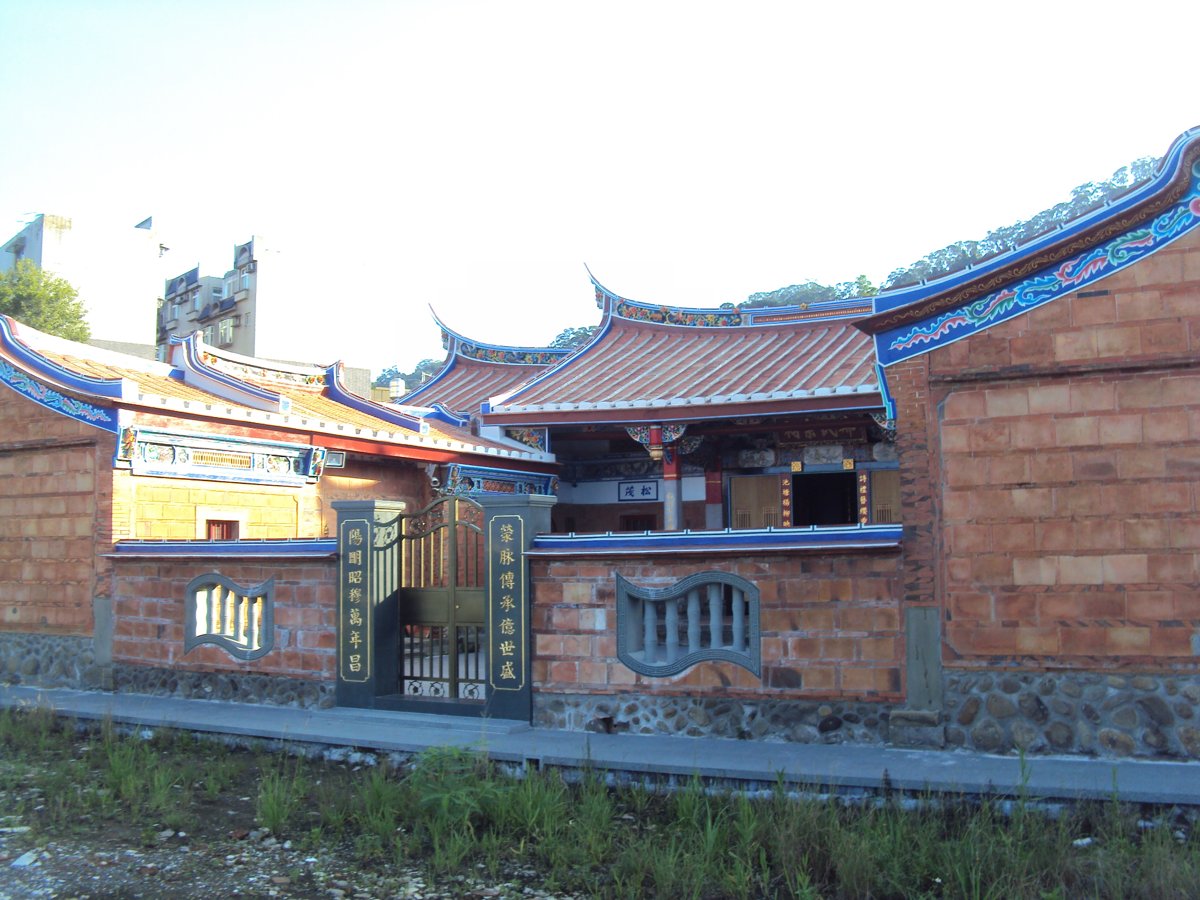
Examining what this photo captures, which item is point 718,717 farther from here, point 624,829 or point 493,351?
point 493,351

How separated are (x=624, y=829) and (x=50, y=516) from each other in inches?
303

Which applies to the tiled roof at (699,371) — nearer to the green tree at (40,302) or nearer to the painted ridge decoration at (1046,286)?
the painted ridge decoration at (1046,286)

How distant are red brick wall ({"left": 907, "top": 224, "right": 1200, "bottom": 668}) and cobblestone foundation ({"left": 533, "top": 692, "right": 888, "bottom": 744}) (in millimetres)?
814

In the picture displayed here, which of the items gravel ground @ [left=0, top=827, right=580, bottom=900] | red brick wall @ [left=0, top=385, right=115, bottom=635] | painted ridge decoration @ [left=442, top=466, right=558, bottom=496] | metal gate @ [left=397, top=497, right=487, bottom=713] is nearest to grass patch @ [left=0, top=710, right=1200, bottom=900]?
gravel ground @ [left=0, top=827, right=580, bottom=900]

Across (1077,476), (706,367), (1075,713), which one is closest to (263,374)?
(706,367)

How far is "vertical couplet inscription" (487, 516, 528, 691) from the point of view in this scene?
324 inches

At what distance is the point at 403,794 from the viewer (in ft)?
20.8

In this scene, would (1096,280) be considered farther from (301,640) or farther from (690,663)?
(301,640)

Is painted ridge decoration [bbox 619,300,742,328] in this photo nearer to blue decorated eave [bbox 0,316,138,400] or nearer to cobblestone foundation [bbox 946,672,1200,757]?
Answer: blue decorated eave [bbox 0,316,138,400]

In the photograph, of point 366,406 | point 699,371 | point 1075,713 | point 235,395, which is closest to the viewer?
point 1075,713

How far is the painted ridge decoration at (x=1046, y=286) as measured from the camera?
6910 mm

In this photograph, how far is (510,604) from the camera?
27.1ft

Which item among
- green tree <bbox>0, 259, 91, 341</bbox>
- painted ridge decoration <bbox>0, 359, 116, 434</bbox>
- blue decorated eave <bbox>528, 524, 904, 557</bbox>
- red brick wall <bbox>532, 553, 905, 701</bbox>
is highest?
green tree <bbox>0, 259, 91, 341</bbox>

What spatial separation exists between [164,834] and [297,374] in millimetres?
8764
